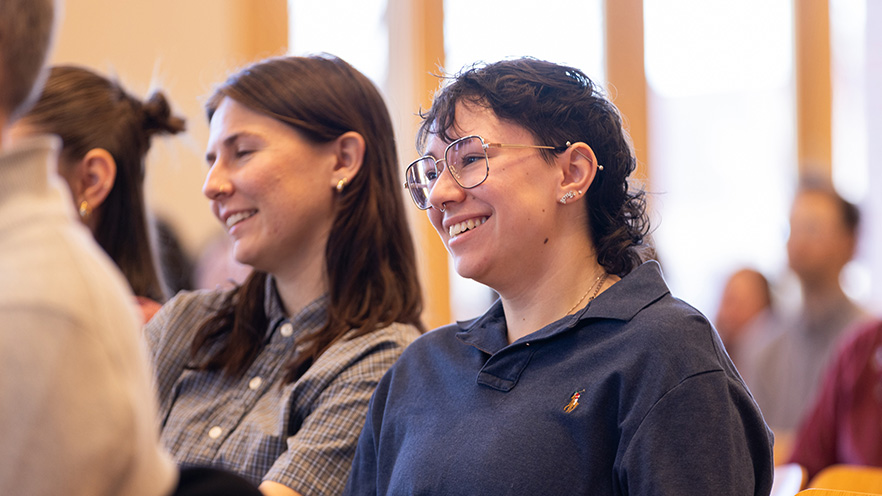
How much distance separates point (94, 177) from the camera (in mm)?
2250

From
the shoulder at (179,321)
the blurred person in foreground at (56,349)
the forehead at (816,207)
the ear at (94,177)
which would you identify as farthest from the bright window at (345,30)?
the blurred person in foreground at (56,349)

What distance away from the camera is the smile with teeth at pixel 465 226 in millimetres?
1560

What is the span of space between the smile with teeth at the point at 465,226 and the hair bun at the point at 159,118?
3.57 ft

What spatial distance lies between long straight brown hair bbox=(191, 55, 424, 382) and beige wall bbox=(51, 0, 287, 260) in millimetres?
2985

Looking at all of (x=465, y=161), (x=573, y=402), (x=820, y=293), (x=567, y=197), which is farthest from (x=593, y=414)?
(x=820, y=293)

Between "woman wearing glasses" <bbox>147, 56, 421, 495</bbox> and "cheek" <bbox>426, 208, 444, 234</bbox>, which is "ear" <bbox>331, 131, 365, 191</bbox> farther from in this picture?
"cheek" <bbox>426, 208, 444, 234</bbox>

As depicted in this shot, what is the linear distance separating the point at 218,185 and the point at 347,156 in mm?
285

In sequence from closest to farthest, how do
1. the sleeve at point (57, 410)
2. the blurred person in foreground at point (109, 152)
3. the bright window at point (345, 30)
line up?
the sleeve at point (57, 410)
the blurred person in foreground at point (109, 152)
the bright window at point (345, 30)

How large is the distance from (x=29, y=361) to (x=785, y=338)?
4045 mm

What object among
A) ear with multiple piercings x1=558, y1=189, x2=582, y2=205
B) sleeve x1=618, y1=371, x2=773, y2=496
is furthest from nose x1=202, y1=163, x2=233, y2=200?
sleeve x1=618, y1=371, x2=773, y2=496

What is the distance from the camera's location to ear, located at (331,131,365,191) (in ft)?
6.40

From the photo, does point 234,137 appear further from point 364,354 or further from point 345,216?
point 364,354

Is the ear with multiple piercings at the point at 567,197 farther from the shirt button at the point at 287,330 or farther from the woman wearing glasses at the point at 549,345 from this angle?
the shirt button at the point at 287,330

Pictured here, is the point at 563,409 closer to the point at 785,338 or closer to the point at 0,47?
the point at 0,47
